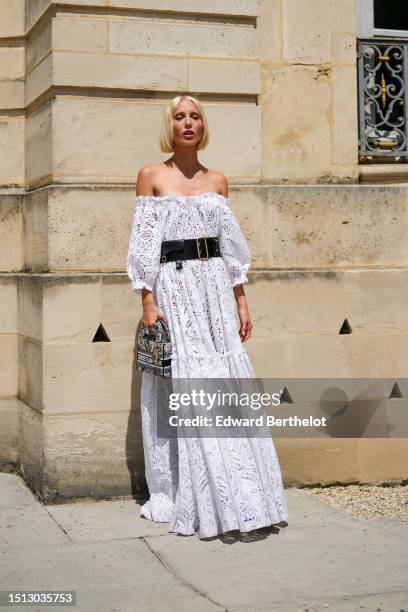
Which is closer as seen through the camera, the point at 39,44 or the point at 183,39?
the point at 183,39

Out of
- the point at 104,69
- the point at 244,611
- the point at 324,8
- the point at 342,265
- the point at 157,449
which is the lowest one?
the point at 244,611

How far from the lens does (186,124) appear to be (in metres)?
5.35

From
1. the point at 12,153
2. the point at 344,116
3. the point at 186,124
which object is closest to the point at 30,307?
the point at 12,153

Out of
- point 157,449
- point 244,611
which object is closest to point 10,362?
point 157,449

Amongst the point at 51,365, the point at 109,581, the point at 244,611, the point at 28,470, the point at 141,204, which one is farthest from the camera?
the point at 28,470

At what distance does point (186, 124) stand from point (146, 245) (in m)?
0.70

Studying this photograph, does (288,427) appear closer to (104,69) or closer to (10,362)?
(10,362)

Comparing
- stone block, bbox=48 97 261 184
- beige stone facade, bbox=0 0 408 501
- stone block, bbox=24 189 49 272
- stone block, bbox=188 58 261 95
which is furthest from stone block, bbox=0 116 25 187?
stone block, bbox=188 58 261 95

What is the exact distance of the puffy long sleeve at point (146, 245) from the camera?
17.3 ft

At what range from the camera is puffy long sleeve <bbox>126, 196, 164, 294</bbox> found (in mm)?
5277

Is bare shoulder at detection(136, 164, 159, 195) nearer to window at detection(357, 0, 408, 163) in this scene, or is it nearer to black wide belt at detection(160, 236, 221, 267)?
black wide belt at detection(160, 236, 221, 267)

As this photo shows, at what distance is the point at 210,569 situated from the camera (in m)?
4.61

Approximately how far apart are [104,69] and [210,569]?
3.04 meters

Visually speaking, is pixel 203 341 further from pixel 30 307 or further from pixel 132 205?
pixel 30 307
